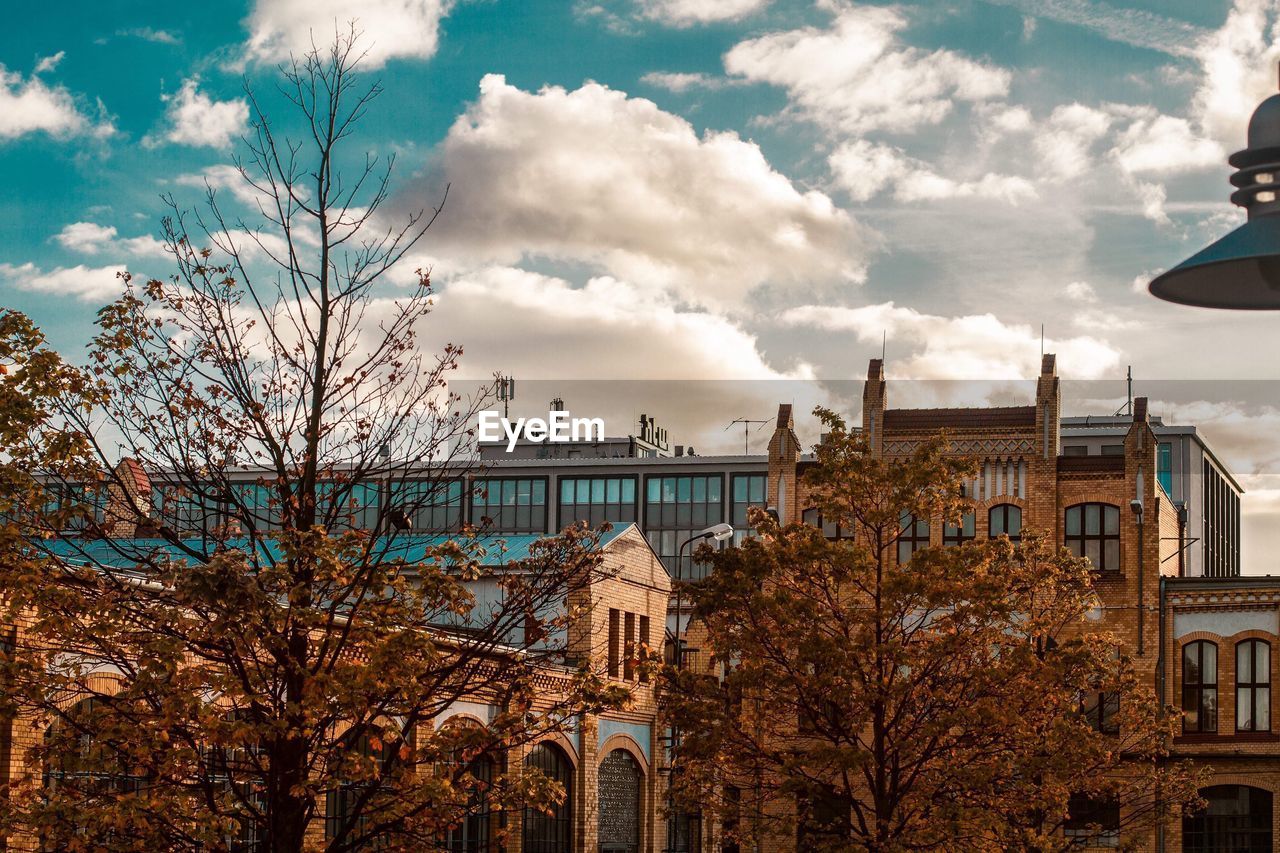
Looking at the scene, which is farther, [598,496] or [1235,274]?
[598,496]

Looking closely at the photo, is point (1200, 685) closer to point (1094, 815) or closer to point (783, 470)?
point (1094, 815)

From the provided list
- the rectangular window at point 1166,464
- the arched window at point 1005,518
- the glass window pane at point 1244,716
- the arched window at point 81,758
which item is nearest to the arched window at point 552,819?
the arched window at point 1005,518

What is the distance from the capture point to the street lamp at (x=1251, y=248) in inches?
212

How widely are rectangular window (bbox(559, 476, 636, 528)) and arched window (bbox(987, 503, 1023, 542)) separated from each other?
58.1 meters

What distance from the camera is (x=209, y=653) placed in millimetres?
15906

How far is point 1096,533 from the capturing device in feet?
169

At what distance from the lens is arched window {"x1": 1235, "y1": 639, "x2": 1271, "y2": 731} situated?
48469 millimetres

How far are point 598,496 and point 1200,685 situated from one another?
63662 millimetres

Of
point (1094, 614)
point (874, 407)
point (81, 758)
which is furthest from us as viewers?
point (874, 407)

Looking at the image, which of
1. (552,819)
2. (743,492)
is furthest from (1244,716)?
(743,492)

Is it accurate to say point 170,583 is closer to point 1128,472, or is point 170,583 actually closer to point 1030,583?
point 1030,583

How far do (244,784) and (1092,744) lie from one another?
16.6 m

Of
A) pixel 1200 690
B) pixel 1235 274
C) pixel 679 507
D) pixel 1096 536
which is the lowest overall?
pixel 1200 690

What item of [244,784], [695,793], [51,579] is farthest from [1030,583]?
[51,579]
